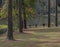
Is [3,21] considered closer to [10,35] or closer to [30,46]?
[10,35]

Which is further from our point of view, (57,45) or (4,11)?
(4,11)

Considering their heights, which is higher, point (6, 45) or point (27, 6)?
point (27, 6)

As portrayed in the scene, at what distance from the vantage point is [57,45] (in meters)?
17.8

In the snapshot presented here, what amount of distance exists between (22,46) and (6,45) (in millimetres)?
1166

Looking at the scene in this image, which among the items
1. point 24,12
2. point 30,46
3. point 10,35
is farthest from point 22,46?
point 24,12

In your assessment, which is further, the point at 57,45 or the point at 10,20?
the point at 10,20

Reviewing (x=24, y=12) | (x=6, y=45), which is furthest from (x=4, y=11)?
(x=6, y=45)

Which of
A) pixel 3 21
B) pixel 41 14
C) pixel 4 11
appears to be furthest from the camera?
pixel 41 14

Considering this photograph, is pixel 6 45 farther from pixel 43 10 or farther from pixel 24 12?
pixel 43 10

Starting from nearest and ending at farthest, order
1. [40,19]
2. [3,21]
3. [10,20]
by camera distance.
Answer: [10,20] < [3,21] < [40,19]

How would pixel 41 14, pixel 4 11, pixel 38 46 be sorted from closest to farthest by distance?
pixel 38 46 → pixel 4 11 → pixel 41 14

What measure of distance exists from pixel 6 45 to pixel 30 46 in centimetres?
163

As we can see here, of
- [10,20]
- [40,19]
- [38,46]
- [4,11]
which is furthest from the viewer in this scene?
[40,19]

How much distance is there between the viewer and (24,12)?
114 ft
